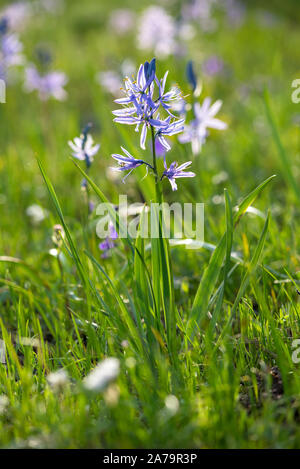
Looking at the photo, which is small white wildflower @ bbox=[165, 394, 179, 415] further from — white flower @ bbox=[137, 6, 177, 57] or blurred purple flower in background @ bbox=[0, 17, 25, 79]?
white flower @ bbox=[137, 6, 177, 57]

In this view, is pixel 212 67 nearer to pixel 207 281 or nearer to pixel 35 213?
pixel 35 213

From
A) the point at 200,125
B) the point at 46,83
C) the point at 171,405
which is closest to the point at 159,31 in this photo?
the point at 46,83

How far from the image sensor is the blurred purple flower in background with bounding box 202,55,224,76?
6090 millimetres

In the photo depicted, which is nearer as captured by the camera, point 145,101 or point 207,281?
point 145,101

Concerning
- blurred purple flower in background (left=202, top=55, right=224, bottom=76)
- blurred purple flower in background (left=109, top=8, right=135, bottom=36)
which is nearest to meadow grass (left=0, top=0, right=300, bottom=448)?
blurred purple flower in background (left=202, top=55, right=224, bottom=76)

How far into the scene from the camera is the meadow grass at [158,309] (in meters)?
1.33

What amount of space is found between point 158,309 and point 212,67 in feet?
17.0

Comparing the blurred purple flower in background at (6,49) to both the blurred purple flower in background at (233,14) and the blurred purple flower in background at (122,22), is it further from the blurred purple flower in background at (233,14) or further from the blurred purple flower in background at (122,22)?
the blurred purple flower in background at (233,14)

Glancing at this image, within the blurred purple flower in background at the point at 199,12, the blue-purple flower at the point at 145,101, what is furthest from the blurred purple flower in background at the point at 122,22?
the blue-purple flower at the point at 145,101

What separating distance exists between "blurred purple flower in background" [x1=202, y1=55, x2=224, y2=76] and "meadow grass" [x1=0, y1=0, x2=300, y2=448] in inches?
61.2

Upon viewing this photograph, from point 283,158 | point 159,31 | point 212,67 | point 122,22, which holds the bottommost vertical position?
point 283,158

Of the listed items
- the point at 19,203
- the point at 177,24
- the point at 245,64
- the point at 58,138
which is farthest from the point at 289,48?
the point at 19,203

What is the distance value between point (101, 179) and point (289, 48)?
5.59m

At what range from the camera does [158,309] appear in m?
1.68
